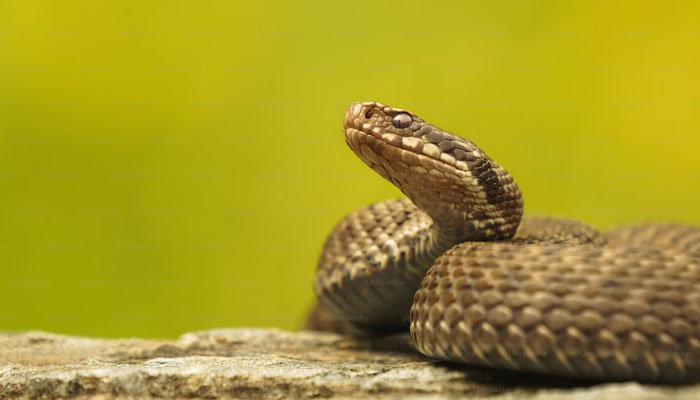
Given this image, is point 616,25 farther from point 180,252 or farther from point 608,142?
point 180,252

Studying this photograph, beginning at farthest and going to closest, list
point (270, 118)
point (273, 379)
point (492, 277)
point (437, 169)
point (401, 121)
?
point (270, 118), point (401, 121), point (437, 169), point (273, 379), point (492, 277)

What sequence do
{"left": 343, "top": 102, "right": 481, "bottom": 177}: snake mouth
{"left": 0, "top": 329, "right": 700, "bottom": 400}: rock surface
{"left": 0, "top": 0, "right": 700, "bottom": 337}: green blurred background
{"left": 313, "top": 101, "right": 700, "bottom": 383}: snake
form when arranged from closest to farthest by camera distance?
{"left": 313, "top": 101, "right": 700, "bottom": 383}: snake → {"left": 0, "top": 329, "right": 700, "bottom": 400}: rock surface → {"left": 343, "top": 102, "right": 481, "bottom": 177}: snake mouth → {"left": 0, "top": 0, "right": 700, "bottom": 337}: green blurred background

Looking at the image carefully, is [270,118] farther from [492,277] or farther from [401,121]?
[492,277]

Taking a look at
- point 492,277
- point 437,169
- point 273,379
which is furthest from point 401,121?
point 273,379

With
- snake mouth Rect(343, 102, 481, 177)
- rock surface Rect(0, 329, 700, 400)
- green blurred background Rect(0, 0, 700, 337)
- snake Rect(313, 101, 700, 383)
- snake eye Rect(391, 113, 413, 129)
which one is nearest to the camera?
snake Rect(313, 101, 700, 383)

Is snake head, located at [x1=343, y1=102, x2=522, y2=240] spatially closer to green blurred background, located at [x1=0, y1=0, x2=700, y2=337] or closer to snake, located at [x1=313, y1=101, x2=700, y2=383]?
snake, located at [x1=313, y1=101, x2=700, y2=383]

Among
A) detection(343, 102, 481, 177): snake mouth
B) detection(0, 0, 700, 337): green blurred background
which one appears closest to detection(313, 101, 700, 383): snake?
detection(343, 102, 481, 177): snake mouth

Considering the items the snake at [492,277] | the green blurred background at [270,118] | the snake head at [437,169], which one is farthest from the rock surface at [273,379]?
the green blurred background at [270,118]
